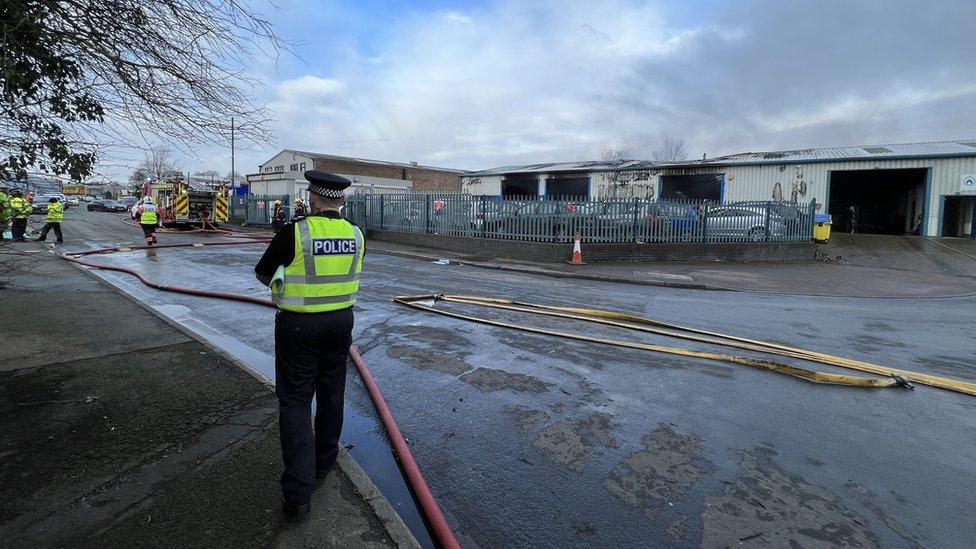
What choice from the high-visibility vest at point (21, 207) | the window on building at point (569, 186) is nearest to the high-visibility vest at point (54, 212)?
the high-visibility vest at point (21, 207)

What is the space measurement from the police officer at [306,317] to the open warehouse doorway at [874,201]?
29.0 meters

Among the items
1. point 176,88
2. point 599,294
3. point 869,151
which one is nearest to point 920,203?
point 869,151

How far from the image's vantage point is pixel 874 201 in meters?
31.6

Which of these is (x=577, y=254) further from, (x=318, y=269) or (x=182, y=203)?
(x=182, y=203)

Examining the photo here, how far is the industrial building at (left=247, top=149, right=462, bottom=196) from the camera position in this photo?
39.6 meters

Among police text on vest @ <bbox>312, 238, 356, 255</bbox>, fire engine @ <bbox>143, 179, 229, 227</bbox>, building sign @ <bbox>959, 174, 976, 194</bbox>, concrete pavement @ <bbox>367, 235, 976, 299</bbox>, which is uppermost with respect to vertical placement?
building sign @ <bbox>959, 174, 976, 194</bbox>

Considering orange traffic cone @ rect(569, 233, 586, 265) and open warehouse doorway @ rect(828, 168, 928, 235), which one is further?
open warehouse doorway @ rect(828, 168, 928, 235)

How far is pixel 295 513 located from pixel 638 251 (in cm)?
1421

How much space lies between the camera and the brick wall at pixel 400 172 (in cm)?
4638

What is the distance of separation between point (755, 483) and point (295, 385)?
2.81 meters

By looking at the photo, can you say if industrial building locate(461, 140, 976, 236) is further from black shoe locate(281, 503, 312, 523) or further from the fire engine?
black shoe locate(281, 503, 312, 523)

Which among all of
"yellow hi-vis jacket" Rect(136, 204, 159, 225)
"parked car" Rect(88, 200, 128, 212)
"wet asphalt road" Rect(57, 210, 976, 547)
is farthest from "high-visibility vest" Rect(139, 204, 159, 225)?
"parked car" Rect(88, 200, 128, 212)

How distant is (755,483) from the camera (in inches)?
126

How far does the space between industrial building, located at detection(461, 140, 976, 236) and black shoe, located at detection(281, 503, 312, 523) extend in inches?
958
